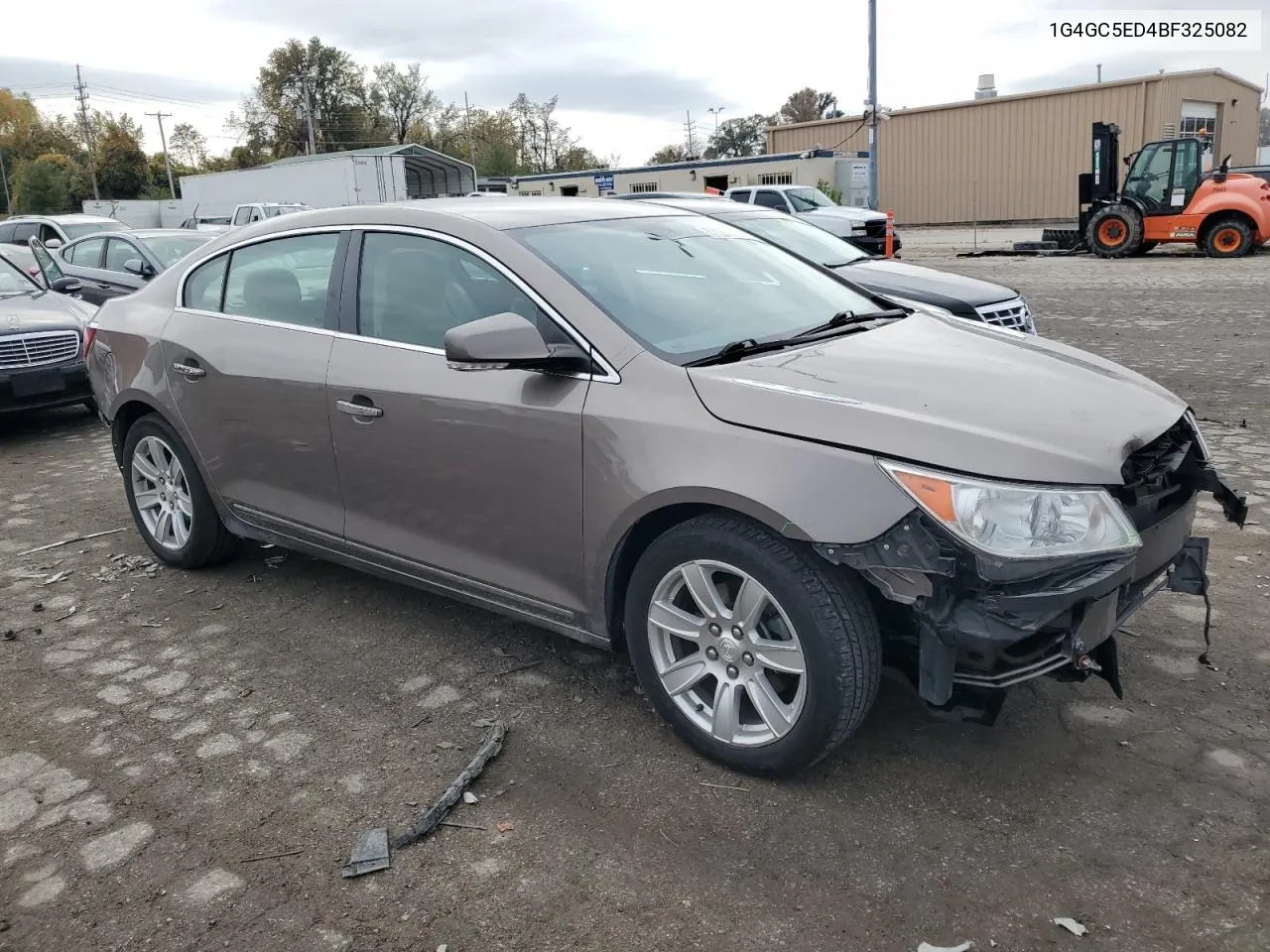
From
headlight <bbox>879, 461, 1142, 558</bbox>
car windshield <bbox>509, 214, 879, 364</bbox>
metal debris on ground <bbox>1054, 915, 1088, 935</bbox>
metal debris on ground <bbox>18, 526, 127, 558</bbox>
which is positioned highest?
car windshield <bbox>509, 214, 879, 364</bbox>

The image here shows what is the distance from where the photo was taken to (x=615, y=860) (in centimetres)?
272

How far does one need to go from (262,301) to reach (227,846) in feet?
7.68

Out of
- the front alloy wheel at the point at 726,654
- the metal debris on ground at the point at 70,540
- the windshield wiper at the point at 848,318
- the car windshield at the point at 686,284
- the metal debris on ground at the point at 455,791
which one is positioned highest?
the car windshield at the point at 686,284

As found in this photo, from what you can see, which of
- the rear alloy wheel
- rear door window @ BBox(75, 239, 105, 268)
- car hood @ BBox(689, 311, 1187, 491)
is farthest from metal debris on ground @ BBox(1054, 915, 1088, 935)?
the rear alloy wheel

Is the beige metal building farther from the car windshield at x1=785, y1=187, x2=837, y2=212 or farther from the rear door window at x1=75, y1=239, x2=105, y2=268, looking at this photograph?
the rear door window at x1=75, y1=239, x2=105, y2=268

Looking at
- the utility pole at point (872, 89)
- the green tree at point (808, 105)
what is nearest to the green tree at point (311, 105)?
the green tree at point (808, 105)

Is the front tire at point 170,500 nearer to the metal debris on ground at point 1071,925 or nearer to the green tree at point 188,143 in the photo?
the metal debris on ground at point 1071,925

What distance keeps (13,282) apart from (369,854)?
8.44m

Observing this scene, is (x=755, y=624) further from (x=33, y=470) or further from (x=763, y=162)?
(x=763, y=162)

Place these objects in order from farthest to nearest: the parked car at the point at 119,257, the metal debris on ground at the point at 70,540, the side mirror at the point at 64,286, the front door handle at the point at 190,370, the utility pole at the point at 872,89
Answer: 1. the utility pole at the point at 872,89
2. the parked car at the point at 119,257
3. the side mirror at the point at 64,286
4. the metal debris on ground at the point at 70,540
5. the front door handle at the point at 190,370

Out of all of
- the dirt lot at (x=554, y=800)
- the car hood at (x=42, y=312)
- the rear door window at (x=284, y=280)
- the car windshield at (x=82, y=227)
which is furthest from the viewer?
the car windshield at (x=82, y=227)

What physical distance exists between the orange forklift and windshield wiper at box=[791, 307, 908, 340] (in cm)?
2000

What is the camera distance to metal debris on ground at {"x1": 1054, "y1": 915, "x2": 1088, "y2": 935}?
2395 mm

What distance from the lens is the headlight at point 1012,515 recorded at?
2566 mm
